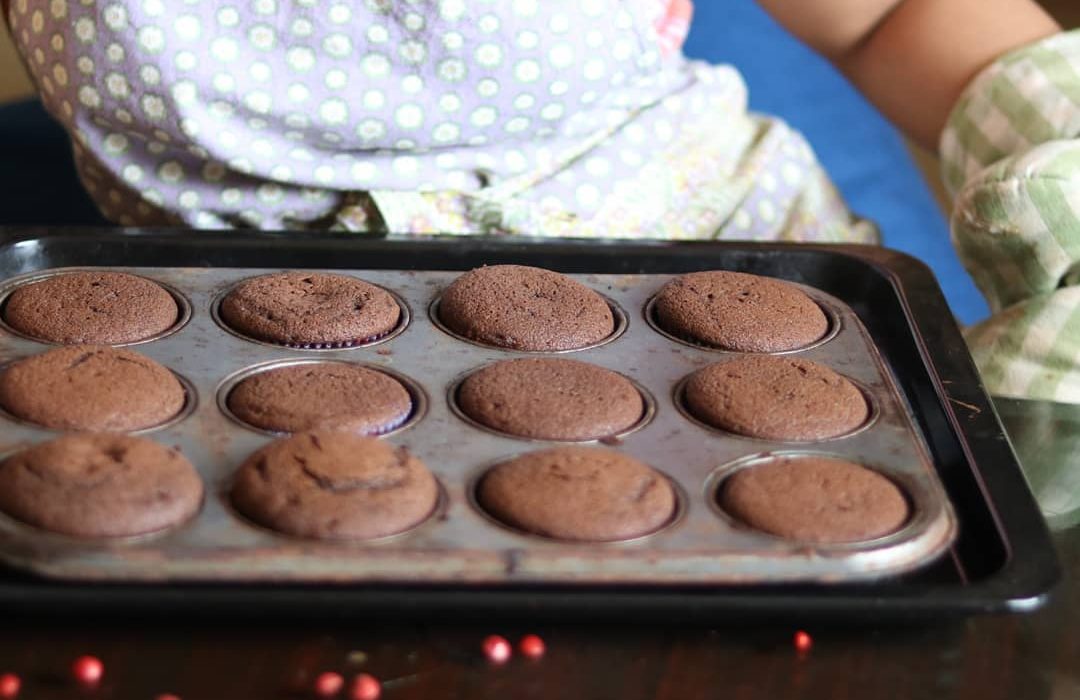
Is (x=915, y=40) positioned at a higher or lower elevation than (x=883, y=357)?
higher

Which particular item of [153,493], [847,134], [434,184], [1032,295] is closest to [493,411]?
[153,493]

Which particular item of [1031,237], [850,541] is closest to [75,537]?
[850,541]

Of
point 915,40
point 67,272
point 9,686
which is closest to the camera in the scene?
point 9,686

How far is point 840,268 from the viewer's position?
91cm

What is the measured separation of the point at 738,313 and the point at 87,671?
0.45 m

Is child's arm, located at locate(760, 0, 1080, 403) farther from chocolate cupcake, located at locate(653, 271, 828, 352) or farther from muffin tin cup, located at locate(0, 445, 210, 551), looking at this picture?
muffin tin cup, located at locate(0, 445, 210, 551)

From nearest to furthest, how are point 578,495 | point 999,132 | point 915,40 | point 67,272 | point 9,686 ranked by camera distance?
1. point 9,686
2. point 578,495
3. point 67,272
4. point 999,132
5. point 915,40

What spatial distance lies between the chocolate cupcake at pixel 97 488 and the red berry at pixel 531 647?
16cm

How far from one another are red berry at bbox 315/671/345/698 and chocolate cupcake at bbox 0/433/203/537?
0.11 meters

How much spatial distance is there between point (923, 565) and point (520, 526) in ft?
0.62

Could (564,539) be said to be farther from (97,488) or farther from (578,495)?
(97,488)

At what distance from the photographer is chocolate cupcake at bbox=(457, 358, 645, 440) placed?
68cm

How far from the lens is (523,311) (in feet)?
2.60

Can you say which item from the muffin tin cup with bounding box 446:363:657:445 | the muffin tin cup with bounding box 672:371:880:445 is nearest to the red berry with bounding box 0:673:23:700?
the muffin tin cup with bounding box 446:363:657:445
